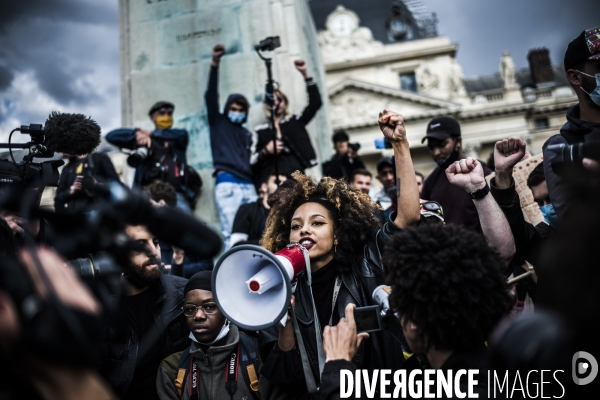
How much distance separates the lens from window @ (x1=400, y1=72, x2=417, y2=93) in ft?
173

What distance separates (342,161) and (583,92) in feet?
16.3

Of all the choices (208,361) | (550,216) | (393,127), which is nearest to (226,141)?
(208,361)

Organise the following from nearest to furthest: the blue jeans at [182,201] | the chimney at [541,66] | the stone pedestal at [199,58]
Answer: the blue jeans at [182,201] < the stone pedestal at [199,58] < the chimney at [541,66]

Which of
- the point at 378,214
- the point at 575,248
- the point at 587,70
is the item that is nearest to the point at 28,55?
the point at 378,214

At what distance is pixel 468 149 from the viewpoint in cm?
4612

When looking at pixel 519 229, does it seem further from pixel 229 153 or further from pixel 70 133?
pixel 229 153

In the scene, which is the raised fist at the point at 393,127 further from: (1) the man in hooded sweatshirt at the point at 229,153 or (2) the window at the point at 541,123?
(2) the window at the point at 541,123

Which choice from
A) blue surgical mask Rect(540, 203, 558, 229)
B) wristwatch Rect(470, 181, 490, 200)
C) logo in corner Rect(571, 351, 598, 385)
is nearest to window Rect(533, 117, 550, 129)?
blue surgical mask Rect(540, 203, 558, 229)

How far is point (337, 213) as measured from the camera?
10.7ft

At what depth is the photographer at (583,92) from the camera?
9.01ft

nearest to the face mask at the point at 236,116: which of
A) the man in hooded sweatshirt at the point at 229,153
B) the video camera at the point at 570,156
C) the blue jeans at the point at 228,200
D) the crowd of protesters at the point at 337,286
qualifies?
the man in hooded sweatshirt at the point at 229,153

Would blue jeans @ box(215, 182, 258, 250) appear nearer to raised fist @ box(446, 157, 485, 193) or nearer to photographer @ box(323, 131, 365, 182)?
photographer @ box(323, 131, 365, 182)

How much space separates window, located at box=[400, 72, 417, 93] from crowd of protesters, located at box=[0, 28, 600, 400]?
163 feet

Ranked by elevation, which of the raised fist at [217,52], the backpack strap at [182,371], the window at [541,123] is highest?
the window at [541,123]
